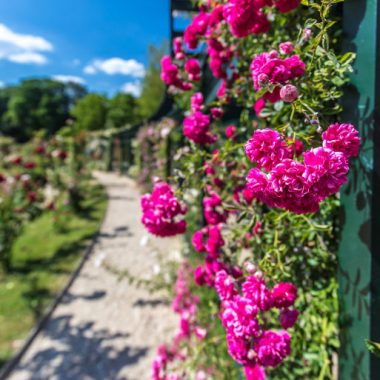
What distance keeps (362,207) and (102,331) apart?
8.64ft

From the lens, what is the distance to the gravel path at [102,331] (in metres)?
2.44

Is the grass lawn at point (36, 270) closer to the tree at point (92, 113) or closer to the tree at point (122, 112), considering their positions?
the tree at point (122, 112)

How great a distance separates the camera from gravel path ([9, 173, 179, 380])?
2438 mm

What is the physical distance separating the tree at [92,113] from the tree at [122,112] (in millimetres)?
1531

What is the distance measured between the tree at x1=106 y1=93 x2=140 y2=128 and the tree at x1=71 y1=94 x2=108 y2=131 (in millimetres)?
1531

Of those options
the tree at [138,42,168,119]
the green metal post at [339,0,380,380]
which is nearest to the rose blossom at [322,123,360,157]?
the green metal post at [339,0,380,380]

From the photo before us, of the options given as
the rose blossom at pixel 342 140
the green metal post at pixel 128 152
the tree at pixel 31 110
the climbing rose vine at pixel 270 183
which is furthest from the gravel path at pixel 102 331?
the tree at pixel 31 110

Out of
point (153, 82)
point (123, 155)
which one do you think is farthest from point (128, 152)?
point (153, 82)

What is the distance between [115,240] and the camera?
17.4 ft

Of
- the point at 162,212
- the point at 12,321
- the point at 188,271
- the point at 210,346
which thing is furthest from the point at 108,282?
the point at 162,212

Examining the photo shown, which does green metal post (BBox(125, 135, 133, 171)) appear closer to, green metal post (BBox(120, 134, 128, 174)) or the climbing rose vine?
green metal post (BBox(120, 134, 128, 174))

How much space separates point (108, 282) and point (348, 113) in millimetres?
3460

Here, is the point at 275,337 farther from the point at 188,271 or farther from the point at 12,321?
the point at 12,321

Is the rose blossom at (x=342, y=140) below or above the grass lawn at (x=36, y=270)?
above
